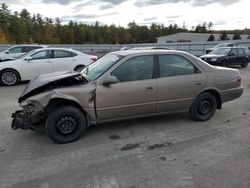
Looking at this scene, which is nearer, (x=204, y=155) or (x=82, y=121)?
(x=204, y=155)

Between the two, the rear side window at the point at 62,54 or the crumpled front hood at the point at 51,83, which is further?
the rear side window at the point at 62,54

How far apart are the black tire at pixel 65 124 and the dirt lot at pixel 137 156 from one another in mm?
160

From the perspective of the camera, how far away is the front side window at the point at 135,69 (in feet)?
16.5

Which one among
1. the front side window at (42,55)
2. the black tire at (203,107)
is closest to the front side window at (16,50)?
the front side window at (42,55)

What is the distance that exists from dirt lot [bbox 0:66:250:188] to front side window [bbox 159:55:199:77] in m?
1.09

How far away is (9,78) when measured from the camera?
10.6 meters

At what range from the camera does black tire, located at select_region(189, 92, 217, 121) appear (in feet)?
18.9

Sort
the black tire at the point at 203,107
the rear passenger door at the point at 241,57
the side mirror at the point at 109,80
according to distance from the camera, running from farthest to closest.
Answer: the rear passenger door at the point at 241,57 < the black tire at the point at 203,107 < the side mirror at the point at 109,80

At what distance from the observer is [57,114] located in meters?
4.59

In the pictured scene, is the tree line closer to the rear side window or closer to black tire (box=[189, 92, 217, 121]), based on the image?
the rear side window

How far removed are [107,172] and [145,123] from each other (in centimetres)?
216

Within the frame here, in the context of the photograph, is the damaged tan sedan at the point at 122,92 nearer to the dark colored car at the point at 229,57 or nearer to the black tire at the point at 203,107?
the black tire at the point at 203,107

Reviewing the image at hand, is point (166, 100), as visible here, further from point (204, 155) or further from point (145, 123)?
point (204, 155)

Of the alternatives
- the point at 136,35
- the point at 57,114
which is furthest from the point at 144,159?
the point at 136,35
